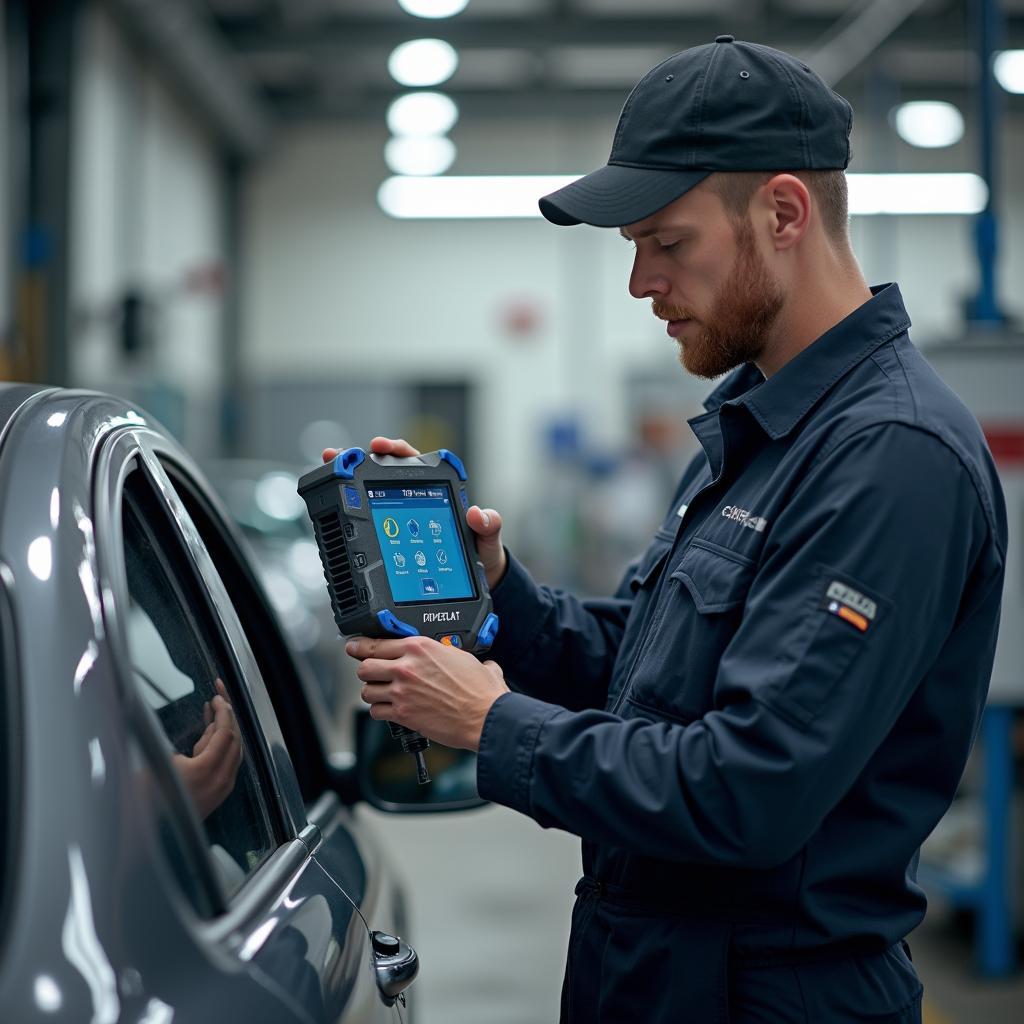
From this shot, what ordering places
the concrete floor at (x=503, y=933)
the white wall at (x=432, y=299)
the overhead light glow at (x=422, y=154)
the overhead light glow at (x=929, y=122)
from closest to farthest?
the concrete floor at (x=503, y=933) → the overhead light glow at (x=929, y=122) → the overhead light glow at (x=422, y=154) → the white wall at (x=432, y=299)

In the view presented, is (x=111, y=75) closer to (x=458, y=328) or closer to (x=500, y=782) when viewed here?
(x=458, y=328)

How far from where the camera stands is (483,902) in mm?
5367

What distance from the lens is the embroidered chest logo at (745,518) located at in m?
1.44

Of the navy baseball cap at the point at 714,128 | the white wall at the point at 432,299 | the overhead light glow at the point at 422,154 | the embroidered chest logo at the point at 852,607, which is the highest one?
the overhead light glow at the point at 422,154

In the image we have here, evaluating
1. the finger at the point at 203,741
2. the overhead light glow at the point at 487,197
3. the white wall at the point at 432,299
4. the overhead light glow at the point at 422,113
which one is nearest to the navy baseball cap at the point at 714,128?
the finger at the point at 203,741

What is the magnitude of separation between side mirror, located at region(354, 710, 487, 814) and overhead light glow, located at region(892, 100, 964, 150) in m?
12.1

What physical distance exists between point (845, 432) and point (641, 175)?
1.26 feet

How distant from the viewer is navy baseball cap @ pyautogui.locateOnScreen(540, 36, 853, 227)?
1469mm

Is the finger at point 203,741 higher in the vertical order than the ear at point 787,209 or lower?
lower

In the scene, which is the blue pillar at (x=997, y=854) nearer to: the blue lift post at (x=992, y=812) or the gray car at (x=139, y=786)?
the blue lift post at (x=992, y=812)

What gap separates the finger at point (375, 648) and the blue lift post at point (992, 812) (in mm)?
3441

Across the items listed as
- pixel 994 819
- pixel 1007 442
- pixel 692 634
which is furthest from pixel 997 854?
pixel 692 634

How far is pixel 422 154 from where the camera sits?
15688 millimetres

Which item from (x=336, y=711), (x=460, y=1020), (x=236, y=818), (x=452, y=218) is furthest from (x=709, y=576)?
(x=452, y=218)
